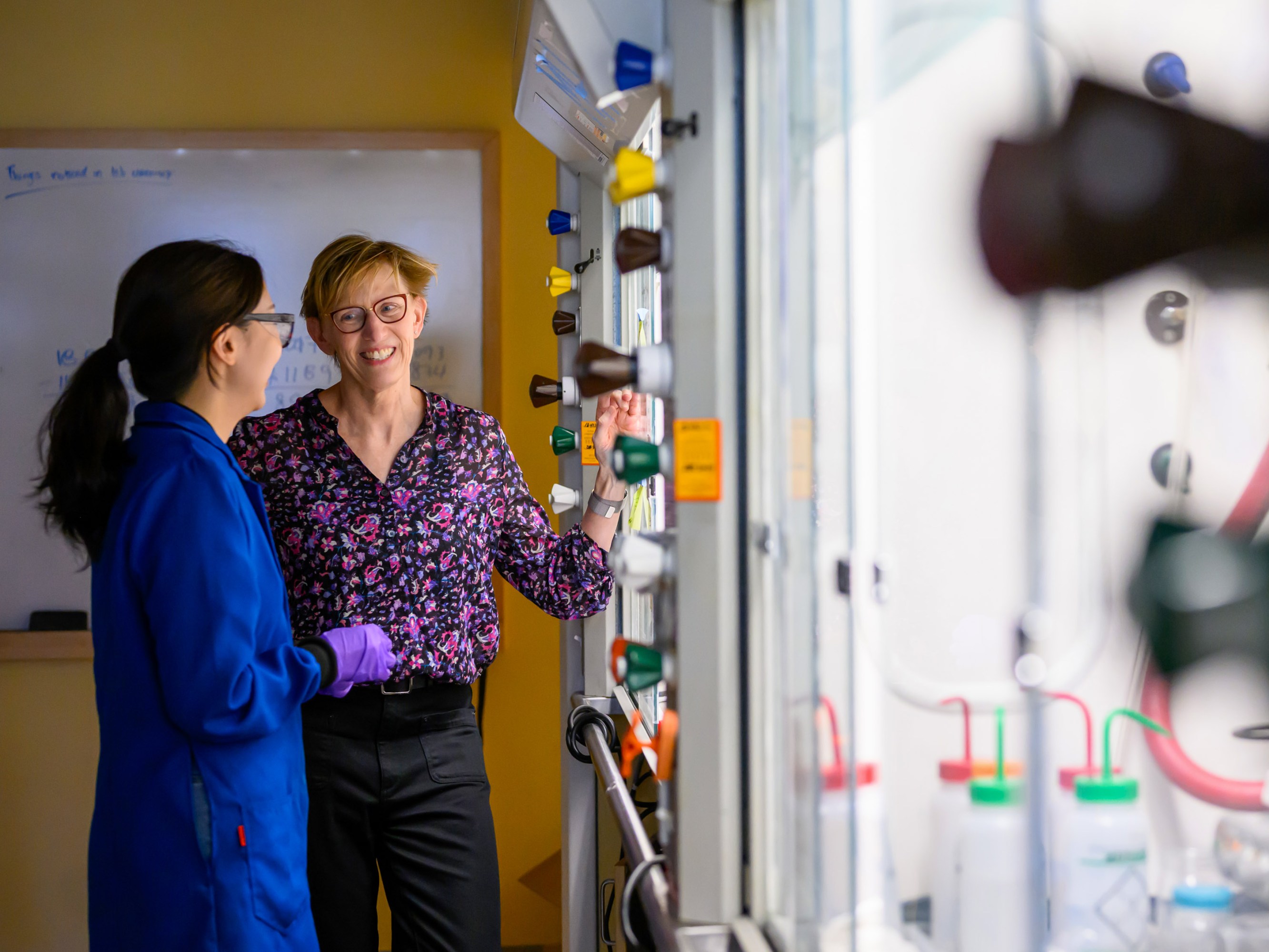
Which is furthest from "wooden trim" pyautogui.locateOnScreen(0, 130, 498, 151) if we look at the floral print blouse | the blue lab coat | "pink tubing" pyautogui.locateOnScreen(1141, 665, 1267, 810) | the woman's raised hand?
"pink tubing" pyautogui.locateOnScreen(1141, 665, 1267, 810)

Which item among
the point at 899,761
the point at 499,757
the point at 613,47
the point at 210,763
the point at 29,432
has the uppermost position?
the point at 613,47

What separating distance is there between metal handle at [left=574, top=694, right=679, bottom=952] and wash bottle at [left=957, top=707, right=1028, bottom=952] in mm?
373

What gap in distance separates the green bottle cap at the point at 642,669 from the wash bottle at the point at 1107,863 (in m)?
0.48

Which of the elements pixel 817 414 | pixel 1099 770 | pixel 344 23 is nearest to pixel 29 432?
pixel 344 23

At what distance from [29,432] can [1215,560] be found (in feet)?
9.36

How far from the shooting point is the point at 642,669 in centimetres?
99

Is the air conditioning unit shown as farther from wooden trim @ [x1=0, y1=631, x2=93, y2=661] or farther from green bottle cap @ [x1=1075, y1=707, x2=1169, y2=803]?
wooden trim @ [x1=0, y1=631, x2=93, y2=661]

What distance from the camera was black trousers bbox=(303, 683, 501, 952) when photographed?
1576mm

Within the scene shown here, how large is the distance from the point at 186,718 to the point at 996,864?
0.98m

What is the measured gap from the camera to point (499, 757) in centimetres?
275

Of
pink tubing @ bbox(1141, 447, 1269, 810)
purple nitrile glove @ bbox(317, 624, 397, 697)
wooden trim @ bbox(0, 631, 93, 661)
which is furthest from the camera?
wooden trim @ bbox(0, 631, 93, 661)

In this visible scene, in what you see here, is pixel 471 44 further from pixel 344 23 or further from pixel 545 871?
pixel 545 871

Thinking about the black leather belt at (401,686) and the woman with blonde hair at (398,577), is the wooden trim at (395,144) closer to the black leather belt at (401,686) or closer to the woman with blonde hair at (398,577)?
the woman with blonde hair at (398,577)

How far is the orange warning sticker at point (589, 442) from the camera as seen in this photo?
6.21 ft
